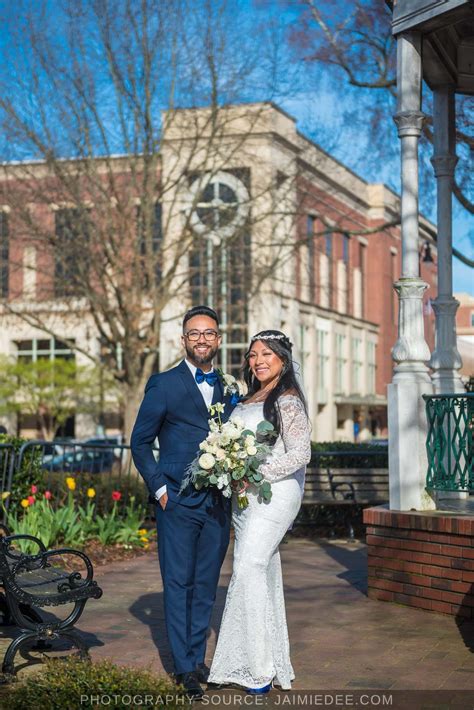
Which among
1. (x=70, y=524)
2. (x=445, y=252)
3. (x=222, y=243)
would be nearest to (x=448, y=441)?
(x=445, y=252)

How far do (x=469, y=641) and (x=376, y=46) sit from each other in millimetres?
15248

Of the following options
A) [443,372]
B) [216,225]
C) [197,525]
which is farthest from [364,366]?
[197,525]

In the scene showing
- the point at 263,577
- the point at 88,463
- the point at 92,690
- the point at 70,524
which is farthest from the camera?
the point at 88,463

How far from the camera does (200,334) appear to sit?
596 cm

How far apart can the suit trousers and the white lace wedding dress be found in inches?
5.4

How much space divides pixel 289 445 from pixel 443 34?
5.86m

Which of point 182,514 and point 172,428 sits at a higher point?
point 172,428

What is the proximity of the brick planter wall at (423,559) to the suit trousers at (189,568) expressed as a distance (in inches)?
102

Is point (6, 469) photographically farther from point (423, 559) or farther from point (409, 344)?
point (423, 559)

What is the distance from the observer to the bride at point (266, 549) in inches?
225

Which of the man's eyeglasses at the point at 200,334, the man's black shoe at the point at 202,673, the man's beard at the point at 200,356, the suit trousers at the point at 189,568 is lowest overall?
the man's black shoe at the point at 202,673

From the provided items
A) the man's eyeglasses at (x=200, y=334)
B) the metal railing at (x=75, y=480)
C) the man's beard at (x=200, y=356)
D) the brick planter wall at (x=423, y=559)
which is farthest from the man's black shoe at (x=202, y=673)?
the metal railing at (x=75, y=480)

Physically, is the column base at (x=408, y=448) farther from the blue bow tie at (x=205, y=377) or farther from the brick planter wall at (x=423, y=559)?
the blue bow tie at (x=205, y=377)

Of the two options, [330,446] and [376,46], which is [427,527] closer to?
[330,446]
